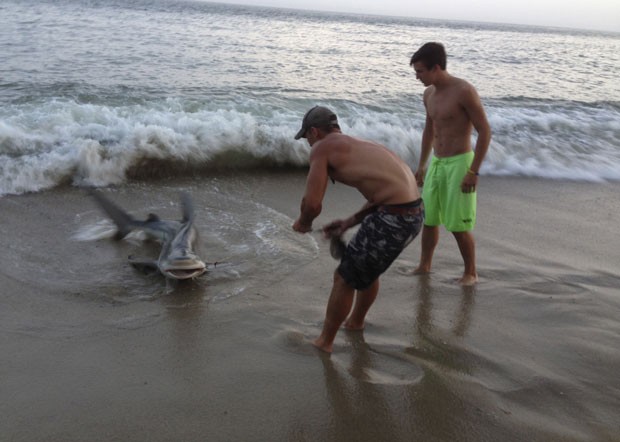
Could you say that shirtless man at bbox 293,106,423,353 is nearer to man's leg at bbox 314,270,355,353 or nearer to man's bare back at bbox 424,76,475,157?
man's leg at bbox 314,270,355,353

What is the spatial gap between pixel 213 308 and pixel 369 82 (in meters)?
10.9

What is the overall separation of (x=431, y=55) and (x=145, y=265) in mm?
2859

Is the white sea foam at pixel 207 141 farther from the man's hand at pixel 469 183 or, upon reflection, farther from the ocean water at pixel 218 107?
the man's hand at pixel 469 183

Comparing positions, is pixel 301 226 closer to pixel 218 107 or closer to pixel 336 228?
pixel 336 228

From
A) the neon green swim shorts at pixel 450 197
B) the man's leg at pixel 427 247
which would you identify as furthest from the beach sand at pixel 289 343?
the neon green swim shorts at pixel 450 197

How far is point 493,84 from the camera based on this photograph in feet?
50.5

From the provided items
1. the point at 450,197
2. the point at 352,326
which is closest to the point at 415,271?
the point at 450,197

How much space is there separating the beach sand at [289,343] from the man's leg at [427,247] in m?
0.14

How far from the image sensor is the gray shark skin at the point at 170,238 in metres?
4.22

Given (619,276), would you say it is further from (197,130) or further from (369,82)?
(369,82)

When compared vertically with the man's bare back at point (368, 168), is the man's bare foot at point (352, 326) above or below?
below

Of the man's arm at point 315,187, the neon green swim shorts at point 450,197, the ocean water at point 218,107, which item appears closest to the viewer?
the man's arm at point 315,187

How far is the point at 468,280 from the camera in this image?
4.68 metres

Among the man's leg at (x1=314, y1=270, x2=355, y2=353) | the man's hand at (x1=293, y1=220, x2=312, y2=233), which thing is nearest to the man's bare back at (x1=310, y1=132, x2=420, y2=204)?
the man's hand at (x1=293, y1=220, x2=312, y2=233)
